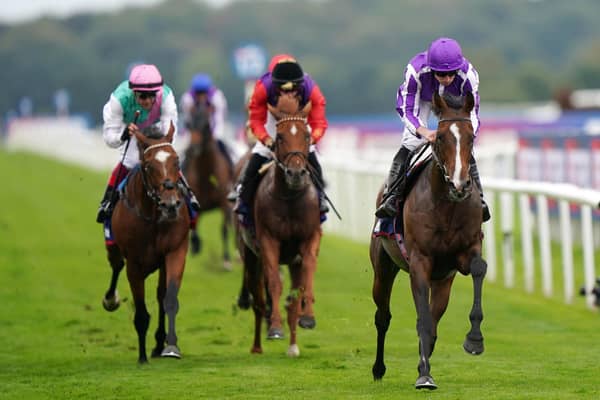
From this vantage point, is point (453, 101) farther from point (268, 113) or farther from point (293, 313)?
point (268, 113)

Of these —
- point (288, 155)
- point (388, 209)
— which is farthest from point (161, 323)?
point (388, 209)

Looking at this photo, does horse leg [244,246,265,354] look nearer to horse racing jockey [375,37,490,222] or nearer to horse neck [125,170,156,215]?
horse neck [125,170,156,215]

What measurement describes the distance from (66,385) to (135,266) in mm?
1406

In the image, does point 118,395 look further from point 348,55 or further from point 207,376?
point 348,55

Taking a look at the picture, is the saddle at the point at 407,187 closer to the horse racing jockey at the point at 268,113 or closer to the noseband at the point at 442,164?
the noseband at the point at 442,164

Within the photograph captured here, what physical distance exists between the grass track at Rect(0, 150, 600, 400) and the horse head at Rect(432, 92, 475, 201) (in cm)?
113

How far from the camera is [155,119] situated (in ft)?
34.6

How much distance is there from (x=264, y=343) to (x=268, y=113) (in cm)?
173

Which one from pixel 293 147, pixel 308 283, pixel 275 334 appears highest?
pixel 293 147

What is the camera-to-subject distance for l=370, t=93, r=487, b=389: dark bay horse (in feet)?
25.6

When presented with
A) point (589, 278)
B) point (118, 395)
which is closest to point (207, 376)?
point (118, 395)

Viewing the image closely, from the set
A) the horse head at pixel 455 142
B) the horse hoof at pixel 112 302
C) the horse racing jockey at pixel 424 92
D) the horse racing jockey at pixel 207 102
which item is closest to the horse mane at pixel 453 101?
the horse head at pixel 455 142

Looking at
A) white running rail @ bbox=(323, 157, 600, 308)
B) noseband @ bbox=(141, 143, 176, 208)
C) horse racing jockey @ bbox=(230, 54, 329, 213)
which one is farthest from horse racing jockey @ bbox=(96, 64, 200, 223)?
white running rail @ bbox=(323, 157, 600, 308)

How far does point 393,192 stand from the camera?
8.62 meters
